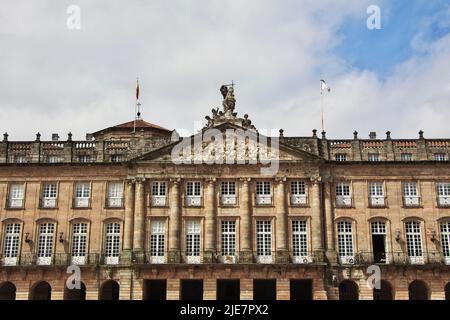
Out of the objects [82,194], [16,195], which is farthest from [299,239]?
[16,195]

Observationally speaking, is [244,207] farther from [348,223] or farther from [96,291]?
[96,291]

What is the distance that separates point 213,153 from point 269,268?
847cm

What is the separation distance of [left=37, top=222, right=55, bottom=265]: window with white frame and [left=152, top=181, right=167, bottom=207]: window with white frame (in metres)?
6.99

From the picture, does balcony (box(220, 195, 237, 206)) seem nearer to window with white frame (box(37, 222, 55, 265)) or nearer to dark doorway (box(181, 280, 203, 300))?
dark doorway (box(181, 280, 203, 300))

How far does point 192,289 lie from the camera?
41906 mm

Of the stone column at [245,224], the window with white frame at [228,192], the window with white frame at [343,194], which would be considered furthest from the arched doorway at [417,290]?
the window with white frame at [228,192]

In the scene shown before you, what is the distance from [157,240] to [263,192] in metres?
7.67

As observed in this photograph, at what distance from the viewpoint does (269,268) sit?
39.2 m

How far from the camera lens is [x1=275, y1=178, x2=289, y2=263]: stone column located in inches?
1563

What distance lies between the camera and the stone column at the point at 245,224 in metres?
39.7

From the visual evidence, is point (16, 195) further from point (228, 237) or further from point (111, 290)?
point (228, 237)

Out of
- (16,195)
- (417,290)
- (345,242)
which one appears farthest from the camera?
(16,195)

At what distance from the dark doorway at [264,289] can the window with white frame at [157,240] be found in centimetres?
674

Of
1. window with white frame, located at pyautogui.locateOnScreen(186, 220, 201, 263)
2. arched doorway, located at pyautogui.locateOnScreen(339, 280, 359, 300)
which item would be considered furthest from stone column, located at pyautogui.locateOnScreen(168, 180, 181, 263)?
arched doorway, located at pyautogui.locateOnScreen(339, 280, 359, 300)
